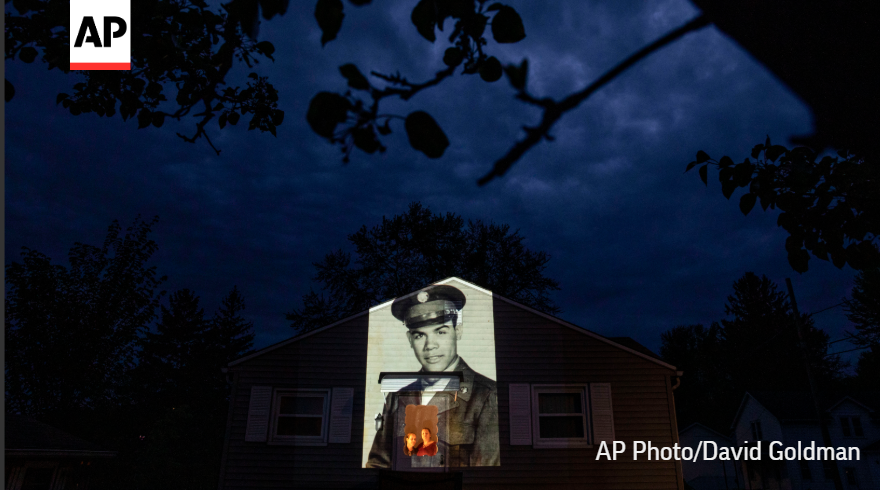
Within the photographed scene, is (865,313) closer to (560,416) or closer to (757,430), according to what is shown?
(757,430)

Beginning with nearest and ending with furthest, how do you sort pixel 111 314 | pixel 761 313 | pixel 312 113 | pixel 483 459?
pixel 312 113
pixel 483 459
pixel 111 314
pixel 761 313

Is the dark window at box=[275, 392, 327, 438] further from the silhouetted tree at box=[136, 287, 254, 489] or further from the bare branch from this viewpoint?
the silhouetted tree at box=[136, 287, 254, 489]

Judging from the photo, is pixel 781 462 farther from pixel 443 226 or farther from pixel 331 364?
pixel 331 364

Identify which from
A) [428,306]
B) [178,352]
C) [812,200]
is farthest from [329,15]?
[178,352]

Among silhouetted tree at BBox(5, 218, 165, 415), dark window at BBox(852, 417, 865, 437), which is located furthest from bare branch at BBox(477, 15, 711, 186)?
dark window at BBox(852, 417, 865, 437)

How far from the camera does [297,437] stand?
411 inches

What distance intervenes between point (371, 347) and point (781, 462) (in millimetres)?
26750

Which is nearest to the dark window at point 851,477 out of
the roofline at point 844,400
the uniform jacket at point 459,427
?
the roofline at point 844,400

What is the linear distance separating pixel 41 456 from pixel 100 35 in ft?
47.4

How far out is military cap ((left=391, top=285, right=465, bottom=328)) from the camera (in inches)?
463

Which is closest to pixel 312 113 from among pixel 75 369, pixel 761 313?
pixel 75 369

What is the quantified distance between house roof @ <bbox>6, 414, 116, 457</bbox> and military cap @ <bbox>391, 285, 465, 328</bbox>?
386 inches

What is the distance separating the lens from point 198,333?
37.3 m

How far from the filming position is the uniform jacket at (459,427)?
10289 mm
